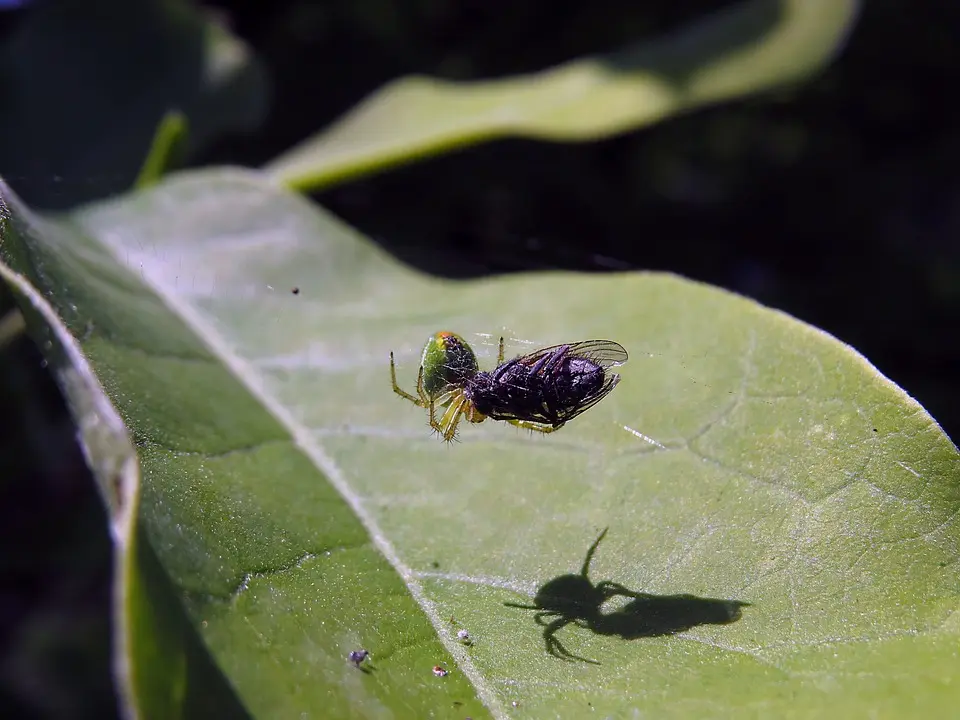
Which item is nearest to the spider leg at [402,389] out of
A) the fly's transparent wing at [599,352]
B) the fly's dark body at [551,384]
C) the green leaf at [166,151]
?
the fly's dark body at [551,384]

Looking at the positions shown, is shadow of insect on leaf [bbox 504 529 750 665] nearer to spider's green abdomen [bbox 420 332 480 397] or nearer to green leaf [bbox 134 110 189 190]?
spider's green abdomen [bbox 420 332 480 397]

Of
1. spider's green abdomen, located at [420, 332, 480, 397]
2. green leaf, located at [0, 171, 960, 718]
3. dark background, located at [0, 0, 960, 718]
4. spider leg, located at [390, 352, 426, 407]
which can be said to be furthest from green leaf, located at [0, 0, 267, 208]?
spider's green abdomen, located at [420, 332, 480, 397]

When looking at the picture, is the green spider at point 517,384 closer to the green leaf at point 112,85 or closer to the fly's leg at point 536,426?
the fly's leg at point 536,426

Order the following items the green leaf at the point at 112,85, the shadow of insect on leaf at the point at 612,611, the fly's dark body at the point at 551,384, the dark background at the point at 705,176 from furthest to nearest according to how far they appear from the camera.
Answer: the dark background at the point at 705,176, the green leaf at the point at 112,85, the fly's dark body at the point at 551,384, the shadow of insect on leaf at the point at 612,611

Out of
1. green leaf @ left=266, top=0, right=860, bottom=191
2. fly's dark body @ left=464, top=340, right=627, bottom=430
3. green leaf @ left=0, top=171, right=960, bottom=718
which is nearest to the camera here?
green leaf @ left=0, top=171, right=960, bottom=718

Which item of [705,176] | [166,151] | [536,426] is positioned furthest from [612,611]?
[705,176]

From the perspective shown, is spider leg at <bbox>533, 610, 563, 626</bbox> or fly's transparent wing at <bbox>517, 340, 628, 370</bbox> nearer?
spider leg at <bbox>533, 610, 563, 626</bbox>
